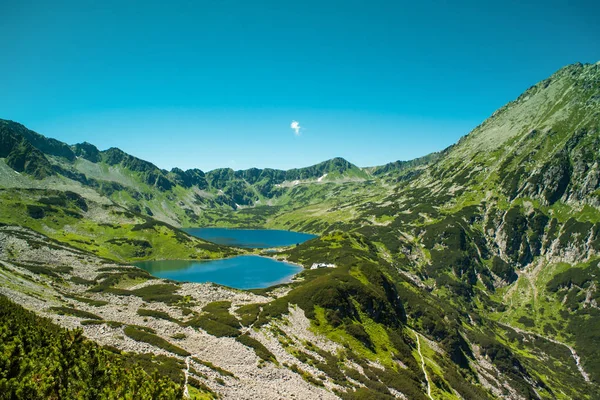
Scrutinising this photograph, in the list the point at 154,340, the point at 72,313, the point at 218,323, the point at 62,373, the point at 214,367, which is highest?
the point at 62,373

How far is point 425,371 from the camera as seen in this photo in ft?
279

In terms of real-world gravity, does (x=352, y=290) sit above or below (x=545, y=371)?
above

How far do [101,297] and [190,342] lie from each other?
48941mm

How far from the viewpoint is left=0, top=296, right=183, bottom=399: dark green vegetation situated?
22422 mm

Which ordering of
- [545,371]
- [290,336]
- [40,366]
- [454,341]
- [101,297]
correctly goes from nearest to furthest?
[40,366], [290,336], [101,297], [454,341], [545,371]

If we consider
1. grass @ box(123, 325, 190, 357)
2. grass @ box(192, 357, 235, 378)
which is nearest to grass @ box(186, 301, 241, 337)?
grass @ box(123, 325, 190, 357)

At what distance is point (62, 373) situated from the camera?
2511 centimetres

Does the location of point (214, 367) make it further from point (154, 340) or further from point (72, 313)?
Answer: point (72, 313)

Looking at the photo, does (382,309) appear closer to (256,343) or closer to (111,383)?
(256,343)

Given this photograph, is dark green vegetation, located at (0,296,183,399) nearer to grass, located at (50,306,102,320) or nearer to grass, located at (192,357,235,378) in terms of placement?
grass, located at (192,357,235,378)

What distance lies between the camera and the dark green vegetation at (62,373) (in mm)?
22422

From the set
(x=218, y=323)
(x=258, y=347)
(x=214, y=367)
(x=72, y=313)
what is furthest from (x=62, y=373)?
(x=218, y=323)

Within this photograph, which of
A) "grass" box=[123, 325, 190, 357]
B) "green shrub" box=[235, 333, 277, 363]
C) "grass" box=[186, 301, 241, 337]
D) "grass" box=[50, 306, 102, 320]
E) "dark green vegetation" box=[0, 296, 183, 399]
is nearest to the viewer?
"dark green vegetation" box=[0, 296, 183, 399]

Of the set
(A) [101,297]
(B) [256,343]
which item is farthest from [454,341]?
(A) [101,297]
